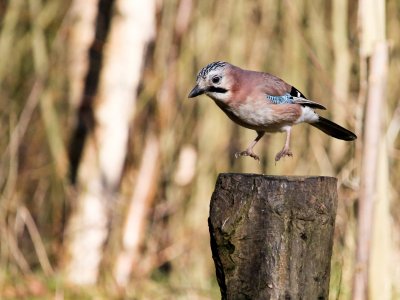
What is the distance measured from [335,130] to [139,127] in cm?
371

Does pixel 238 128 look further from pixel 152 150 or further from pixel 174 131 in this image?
pixel 152 150

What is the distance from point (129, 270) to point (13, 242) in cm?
96

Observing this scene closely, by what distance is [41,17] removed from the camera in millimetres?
6762

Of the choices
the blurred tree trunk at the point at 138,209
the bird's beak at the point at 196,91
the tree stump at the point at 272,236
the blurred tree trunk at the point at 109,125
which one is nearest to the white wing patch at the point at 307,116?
the bird's beak at the point at 196,91

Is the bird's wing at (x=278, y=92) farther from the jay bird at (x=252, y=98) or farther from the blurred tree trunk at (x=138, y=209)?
the blurred tree trunk at (x=138, y=209)

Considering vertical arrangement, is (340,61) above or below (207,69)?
above

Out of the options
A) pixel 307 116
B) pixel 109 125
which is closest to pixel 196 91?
pixel 307 116

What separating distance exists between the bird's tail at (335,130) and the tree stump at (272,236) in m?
1.23

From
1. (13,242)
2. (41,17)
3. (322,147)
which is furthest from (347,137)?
(41,17)

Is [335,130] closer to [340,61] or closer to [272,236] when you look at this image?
[272,236]

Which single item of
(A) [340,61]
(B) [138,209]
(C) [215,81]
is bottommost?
(B) [138,209]

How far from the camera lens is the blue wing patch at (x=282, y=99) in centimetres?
385

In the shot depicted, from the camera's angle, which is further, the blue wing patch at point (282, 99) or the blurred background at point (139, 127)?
the blurred background at point (139, 127)

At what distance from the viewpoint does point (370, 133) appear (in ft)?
12.1
